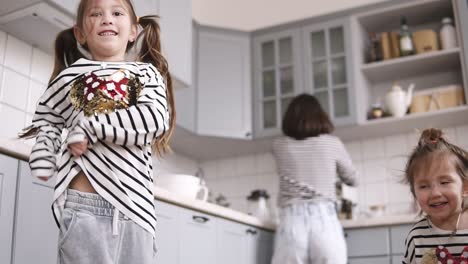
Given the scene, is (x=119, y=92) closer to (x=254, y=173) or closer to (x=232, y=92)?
(x=232, y=92)

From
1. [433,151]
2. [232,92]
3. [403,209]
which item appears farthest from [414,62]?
[433,151]

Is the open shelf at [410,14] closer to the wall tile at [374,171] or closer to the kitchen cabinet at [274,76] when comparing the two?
the kitchen cabinet at [274,76]

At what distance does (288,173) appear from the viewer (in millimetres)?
3338

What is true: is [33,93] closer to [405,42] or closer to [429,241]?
[429,241]

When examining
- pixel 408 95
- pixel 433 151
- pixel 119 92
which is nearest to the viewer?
pixel 119 92

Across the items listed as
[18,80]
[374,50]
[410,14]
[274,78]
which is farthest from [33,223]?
[410,14]

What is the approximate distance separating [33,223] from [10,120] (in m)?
1.01

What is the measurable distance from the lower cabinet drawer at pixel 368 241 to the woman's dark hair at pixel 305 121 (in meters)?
0.63

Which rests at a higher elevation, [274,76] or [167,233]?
[274,76]

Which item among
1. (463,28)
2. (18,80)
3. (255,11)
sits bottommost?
(18,80)

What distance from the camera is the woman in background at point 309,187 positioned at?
10.5ft

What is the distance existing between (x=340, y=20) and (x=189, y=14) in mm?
1097

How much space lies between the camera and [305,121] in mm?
3369

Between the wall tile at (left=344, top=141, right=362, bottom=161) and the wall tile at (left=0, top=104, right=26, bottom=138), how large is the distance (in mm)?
2139
